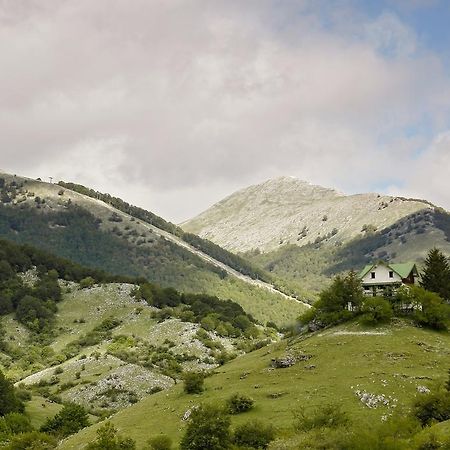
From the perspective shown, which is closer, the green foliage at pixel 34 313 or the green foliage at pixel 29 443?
the green foliage at pixel 29 443

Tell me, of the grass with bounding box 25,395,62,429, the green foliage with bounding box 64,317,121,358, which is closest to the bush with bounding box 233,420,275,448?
the grass with bounding box 25,395,62,429

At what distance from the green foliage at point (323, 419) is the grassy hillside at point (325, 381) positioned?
3.54ft

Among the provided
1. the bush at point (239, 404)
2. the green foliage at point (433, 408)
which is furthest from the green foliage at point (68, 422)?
the green foliage at point (433, 408)

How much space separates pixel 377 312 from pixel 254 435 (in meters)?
31.1

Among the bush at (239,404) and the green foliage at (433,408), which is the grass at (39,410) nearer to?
the bush at (239,404)

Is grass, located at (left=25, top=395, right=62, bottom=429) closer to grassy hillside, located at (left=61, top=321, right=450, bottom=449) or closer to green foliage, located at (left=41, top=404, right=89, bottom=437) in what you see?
green foliage, located at (left=41, top=404, right=89, bottom=437)

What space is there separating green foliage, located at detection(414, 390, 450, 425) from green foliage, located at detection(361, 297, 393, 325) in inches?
1004

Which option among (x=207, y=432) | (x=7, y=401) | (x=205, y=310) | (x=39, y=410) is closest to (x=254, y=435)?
(x=207, y=432)

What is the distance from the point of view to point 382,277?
285 ft

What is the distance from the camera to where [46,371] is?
10769 centimetres

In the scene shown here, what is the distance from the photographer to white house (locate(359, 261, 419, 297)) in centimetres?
8581

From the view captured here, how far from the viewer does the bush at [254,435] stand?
46.9 m

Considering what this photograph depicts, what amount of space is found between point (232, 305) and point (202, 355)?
55.9m

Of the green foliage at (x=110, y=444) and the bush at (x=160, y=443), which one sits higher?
the green foliage at (x=110, y=444)
